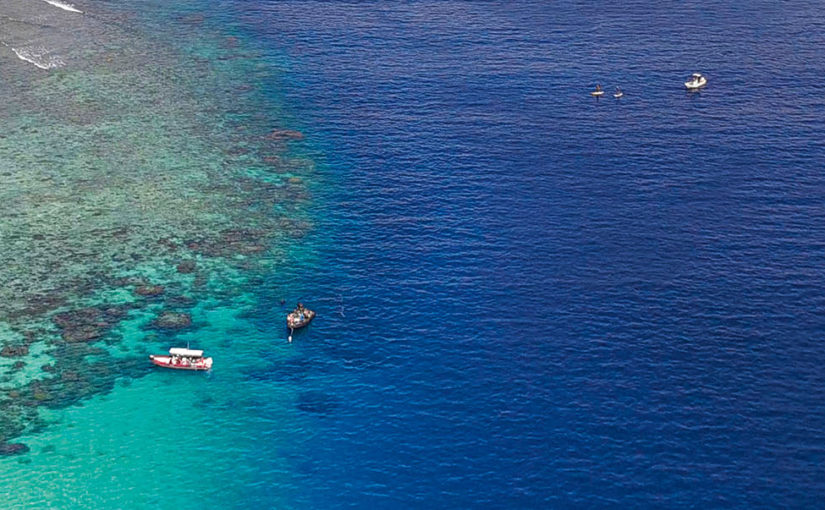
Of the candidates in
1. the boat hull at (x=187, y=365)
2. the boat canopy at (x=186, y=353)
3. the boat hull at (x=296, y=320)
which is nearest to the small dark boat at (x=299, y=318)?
the boat hull at (x=296, y=320)

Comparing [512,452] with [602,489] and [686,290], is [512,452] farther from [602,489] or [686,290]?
[686,290]

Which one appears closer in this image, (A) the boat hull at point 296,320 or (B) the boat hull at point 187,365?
(B) the boat hull at point 187,365

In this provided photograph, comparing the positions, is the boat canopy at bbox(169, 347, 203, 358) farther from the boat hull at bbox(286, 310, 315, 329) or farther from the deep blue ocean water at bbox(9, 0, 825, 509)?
the boat hull at bbox(286, 310, 315, 329)

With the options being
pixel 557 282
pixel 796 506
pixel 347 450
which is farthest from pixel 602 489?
pixel 557 282

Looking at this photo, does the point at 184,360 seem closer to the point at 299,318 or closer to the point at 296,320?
the point at 296,320

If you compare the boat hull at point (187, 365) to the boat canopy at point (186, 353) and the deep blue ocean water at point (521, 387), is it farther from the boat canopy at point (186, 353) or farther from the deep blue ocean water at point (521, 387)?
the deep blue ocean water at point (521, 387)

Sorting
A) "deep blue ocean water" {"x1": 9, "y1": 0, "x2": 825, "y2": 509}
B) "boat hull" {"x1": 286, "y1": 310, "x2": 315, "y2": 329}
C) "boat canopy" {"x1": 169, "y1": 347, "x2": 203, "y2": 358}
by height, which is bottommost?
"deep blue ocean water" {"x1": 9, "y1": 0, "x2": 825, "y2": 509}

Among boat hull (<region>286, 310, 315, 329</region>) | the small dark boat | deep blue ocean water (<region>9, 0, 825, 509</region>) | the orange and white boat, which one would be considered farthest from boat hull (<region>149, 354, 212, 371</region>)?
the small dark boat

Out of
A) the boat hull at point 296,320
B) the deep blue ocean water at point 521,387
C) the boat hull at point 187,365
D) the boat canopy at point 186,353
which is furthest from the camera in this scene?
the boat hull at point 296,320
